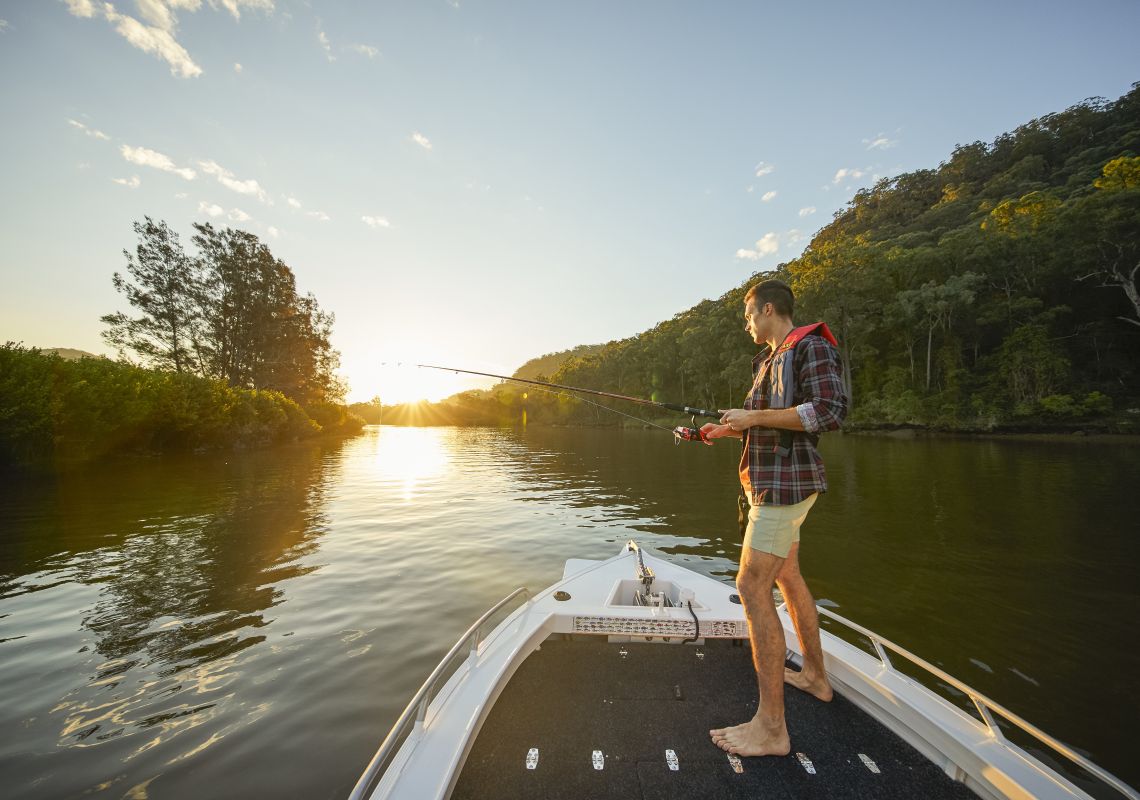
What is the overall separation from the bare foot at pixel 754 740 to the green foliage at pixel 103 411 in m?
27.7

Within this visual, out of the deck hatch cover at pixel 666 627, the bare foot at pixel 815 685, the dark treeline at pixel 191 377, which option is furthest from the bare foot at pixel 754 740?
the dark treeline at pixel 191 377

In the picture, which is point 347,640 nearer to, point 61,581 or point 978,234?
point 61,581

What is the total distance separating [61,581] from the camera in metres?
7.30

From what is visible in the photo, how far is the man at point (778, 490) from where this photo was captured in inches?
110

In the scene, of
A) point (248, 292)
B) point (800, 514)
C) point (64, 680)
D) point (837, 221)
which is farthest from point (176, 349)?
point (837, 221)

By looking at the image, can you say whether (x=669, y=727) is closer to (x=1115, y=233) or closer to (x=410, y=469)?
(x=410, y=469)

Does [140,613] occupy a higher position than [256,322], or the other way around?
[256,322]

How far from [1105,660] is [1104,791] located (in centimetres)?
280

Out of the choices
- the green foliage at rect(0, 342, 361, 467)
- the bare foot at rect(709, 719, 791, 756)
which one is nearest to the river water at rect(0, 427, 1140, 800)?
the bare foot at rect(709, 719, 791, 756)

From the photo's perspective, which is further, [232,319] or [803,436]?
[232,319]

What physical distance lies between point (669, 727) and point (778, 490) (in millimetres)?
1815

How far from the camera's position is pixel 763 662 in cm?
282

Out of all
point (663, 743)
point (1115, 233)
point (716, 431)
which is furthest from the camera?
point (1115, 233)

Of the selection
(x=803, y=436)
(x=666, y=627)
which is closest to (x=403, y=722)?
(x=666, y=627)
